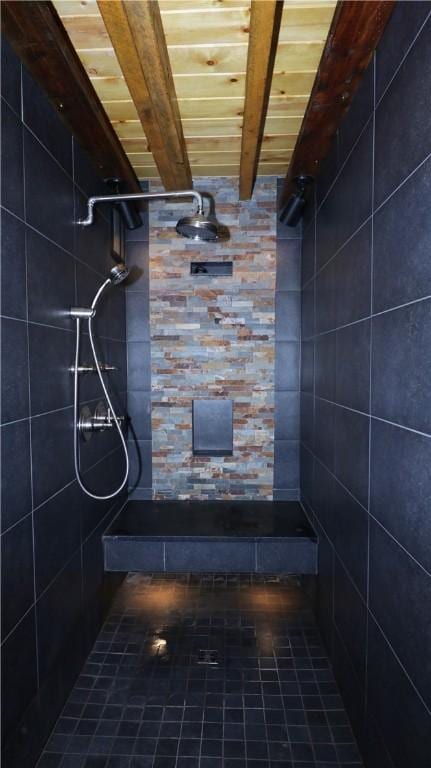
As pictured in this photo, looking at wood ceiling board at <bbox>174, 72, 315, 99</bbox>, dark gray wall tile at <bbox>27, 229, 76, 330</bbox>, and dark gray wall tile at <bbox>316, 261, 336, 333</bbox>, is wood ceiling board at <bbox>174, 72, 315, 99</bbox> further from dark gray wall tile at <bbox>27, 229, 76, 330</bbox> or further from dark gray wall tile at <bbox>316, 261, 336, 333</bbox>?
dark gray wall tile at <bbox>27, 229, 76, 330</bbox>

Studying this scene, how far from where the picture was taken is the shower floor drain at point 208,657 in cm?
188

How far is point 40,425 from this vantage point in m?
1.46

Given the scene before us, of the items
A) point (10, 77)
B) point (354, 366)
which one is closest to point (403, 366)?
point (354, 366)

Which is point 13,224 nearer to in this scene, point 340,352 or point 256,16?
point 256,16

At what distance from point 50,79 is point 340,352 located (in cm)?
153

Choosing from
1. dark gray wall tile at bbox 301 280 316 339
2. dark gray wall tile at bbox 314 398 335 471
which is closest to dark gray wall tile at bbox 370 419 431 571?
dark gray wall tile at bbox 314 398 335 471

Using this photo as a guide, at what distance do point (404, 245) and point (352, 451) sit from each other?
0.79 meters

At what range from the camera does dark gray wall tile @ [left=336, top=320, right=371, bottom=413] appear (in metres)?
1.36

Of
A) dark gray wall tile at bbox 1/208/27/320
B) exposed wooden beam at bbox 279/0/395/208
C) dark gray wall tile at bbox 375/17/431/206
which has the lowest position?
dark gray wall tile at bbox 1/208/27/320

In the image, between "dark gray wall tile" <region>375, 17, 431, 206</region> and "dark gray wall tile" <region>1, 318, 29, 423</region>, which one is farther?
"dark gray wall tile" <region>1, 318, 29, 423</region>

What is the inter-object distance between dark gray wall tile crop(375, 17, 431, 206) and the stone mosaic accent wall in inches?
55.4

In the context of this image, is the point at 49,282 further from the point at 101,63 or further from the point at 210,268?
the point at 210,268

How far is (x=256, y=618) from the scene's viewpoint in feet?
7.14

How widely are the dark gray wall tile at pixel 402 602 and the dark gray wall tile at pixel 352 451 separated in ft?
0.55
